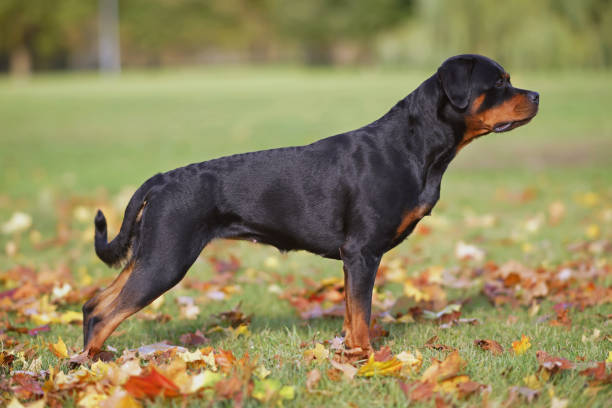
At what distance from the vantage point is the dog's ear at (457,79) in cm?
372

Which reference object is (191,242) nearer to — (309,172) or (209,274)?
(309,172)

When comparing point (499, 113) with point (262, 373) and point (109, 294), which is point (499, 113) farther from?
point (109, 294)

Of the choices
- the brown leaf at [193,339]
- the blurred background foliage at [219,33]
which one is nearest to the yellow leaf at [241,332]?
the brown leaf at [193,339]

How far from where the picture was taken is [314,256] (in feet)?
22.3

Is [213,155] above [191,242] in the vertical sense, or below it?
below

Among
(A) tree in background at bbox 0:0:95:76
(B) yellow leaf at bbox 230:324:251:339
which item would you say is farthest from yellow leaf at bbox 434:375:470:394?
(A) tree in background at bbox 0:0:95:76

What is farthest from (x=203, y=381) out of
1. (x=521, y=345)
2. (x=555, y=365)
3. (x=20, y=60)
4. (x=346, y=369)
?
(x=20, y=60)

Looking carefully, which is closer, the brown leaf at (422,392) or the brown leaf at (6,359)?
the brown leaf at (422,392)

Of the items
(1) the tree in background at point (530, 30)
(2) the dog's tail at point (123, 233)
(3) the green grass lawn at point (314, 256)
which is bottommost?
(3) the green grass lawn at point (314, 256)

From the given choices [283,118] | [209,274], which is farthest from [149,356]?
[283,118]

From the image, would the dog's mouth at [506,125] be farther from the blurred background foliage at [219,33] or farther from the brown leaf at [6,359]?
the blurred background foliage at [219,33]

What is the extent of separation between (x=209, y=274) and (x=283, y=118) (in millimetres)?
14865

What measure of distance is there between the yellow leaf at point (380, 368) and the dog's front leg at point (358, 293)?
39cm

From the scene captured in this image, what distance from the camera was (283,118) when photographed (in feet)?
67.3
